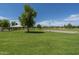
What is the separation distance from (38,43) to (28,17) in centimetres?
43

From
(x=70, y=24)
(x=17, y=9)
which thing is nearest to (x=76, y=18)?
(x=70, y=24)

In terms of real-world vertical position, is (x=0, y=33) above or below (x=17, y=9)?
below

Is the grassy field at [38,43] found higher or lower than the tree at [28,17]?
lower

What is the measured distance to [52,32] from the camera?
18.8ft

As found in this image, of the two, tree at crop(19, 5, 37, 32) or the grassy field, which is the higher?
tree at crop(19, 5, 37, 32)

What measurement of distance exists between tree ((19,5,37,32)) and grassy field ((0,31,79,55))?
16cm

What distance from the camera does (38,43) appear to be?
5672mm

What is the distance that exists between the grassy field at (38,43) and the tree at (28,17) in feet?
0.52

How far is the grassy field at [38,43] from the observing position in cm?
562

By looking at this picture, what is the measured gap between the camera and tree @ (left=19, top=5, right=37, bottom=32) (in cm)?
566

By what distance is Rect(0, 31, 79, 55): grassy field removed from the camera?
5.62 m
